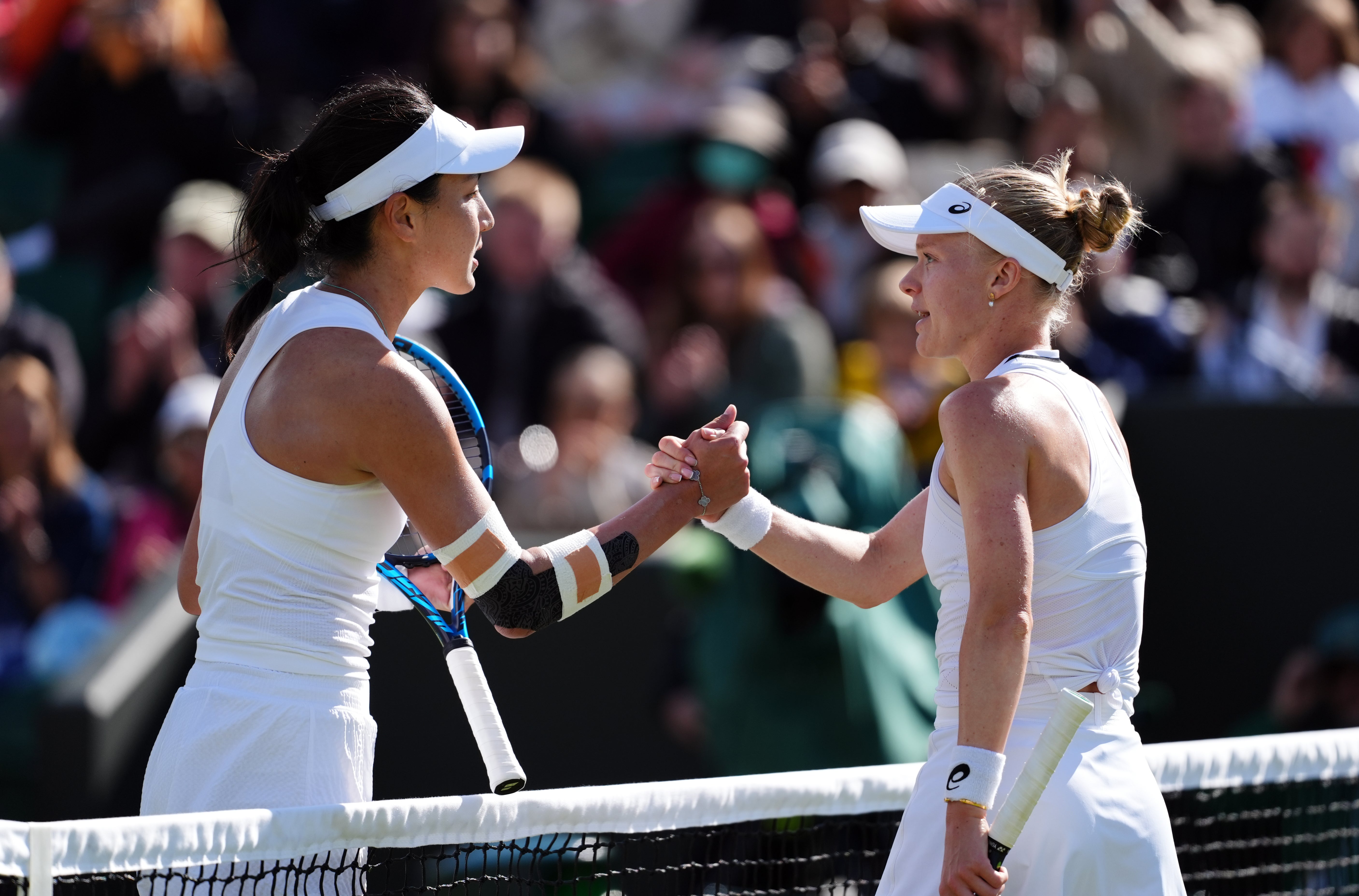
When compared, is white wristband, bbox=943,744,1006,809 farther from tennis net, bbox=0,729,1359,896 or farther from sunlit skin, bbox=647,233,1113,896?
tennis net, bbox=0,729,1359,896

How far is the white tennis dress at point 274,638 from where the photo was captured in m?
2.57

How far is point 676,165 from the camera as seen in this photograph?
7.87 metres

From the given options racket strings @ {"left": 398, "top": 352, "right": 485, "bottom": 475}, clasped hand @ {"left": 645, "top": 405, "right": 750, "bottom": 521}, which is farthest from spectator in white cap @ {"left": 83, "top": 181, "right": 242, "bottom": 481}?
clasped hand @ {"left": 645, "top": 405, "right": 750, "bottom": 521}

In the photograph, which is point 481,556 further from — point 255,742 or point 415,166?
point 415,166

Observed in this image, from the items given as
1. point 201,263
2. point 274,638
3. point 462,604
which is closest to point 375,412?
point 274,638

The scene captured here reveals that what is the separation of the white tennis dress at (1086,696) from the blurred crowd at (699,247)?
258 centimetres

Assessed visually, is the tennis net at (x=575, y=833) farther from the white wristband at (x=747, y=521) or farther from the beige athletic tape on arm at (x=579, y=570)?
the white wristband at (x=747, y=521)

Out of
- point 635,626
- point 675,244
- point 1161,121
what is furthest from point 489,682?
point 1161,121

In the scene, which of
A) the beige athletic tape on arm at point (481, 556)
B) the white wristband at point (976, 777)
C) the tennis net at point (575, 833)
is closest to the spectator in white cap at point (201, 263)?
the tennis net at point (575, 833)

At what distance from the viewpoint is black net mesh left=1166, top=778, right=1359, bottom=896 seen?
12.1ft

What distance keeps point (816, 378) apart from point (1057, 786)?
148 inches

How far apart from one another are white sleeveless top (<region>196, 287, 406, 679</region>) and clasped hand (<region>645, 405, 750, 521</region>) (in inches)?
25.2

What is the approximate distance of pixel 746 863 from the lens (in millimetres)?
3105

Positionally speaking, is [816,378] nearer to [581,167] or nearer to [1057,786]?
[581,167]
